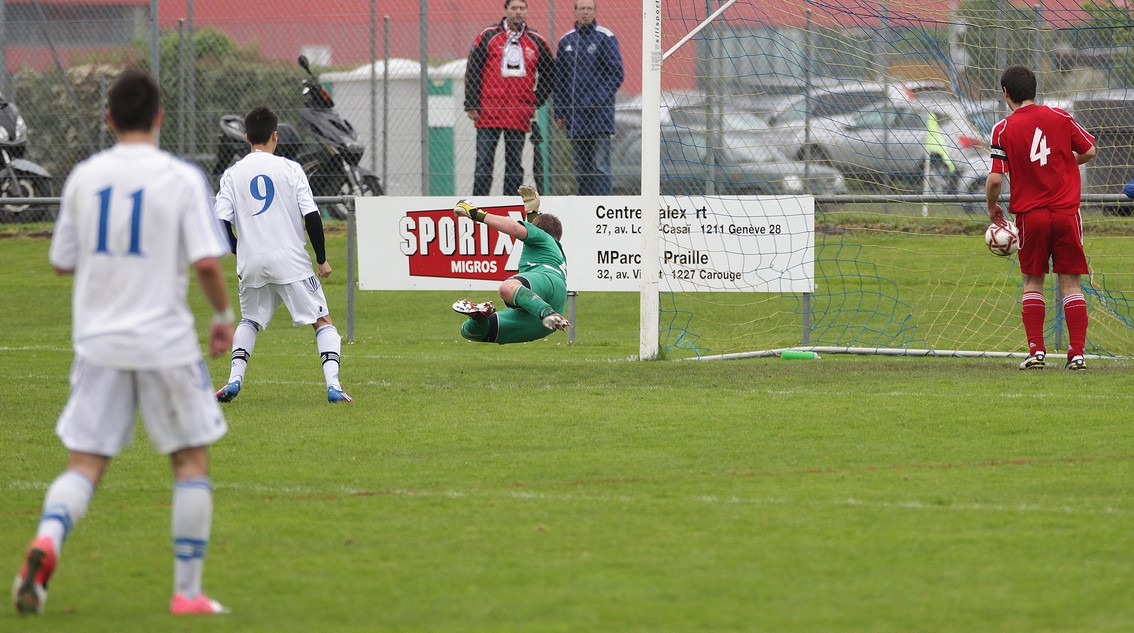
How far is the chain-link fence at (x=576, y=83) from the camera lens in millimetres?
13164

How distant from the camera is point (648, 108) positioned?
12.4 meters

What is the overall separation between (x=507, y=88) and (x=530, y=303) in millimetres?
6095

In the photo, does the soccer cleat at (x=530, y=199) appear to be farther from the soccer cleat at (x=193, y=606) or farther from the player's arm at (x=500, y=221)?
the soccer cleat at (x=193, y=606)

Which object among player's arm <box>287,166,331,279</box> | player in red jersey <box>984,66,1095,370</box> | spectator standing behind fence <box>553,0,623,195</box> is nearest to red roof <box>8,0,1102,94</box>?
spectator standing behind fence <box>553,0,623,195</box>

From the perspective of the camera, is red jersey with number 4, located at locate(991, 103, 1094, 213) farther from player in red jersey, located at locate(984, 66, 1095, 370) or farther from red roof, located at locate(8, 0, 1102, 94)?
red roof, located at locate(8, 0, 1102, 94)

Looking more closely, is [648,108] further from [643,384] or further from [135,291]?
[135,291]

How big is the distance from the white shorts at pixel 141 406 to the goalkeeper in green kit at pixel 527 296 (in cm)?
548

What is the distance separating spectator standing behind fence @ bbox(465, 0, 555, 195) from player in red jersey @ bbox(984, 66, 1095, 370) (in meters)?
6.15

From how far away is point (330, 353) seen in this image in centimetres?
1019

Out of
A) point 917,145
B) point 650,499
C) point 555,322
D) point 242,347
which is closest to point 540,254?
point 555,322

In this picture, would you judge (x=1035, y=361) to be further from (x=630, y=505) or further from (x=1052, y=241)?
(x=630, y=505)

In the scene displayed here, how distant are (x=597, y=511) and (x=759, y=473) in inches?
47.7

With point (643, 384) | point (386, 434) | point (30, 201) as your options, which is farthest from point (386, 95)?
point (386, 434)

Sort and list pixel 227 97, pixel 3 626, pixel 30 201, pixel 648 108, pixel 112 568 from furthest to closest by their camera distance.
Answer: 1. pixel 227 97
2. pixel 30 201
3. pixel 648 108
4. pixel 112 568
5. pixel 3 626
